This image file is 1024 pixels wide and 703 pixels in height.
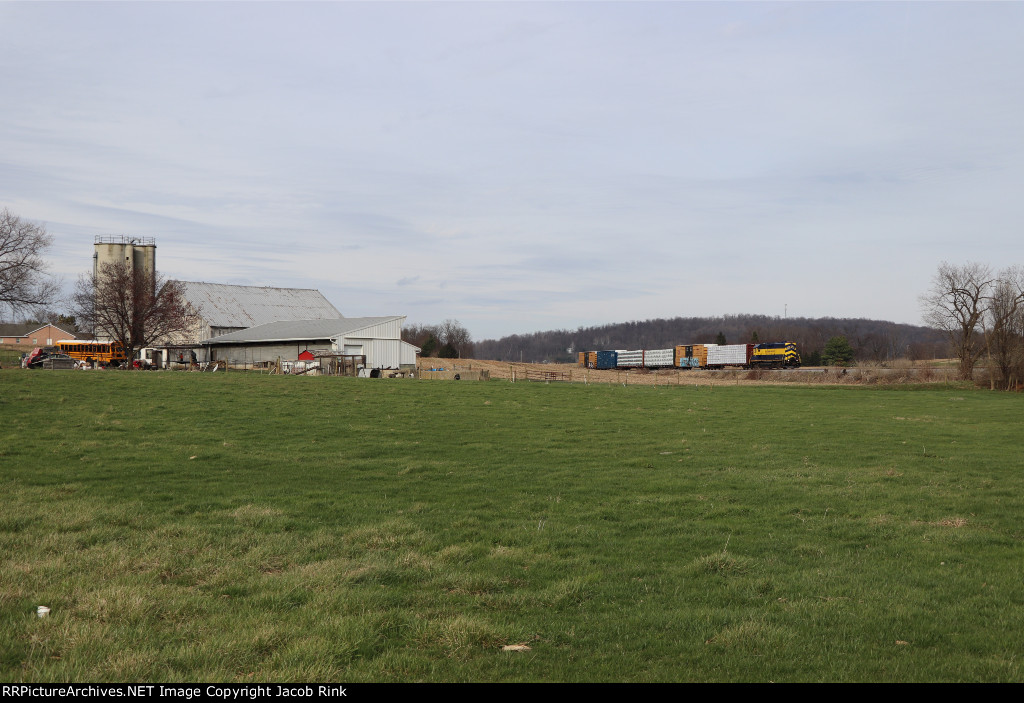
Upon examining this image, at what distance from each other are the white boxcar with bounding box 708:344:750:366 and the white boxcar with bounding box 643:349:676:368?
7392 mm

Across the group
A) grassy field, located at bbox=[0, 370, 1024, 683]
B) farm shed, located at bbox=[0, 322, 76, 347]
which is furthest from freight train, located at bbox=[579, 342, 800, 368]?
farm shed, located at bbox=[0, 322, 76, 347]

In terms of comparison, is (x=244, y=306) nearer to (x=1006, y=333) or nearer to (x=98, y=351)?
(x=98, y=351)

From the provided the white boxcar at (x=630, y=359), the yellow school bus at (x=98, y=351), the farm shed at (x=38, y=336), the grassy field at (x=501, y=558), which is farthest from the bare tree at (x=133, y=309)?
the farm shed at (x=38, y=336)

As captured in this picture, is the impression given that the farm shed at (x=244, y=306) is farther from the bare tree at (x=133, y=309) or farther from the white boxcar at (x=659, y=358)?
the white boxcar at (x=659, y=358)

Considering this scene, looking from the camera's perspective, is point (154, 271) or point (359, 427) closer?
point (359, 427)

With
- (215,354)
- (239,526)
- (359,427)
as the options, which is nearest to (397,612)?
(239,526)

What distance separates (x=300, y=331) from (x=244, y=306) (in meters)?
18.8

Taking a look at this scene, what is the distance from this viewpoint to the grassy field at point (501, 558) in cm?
551

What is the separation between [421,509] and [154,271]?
75612 millimetres

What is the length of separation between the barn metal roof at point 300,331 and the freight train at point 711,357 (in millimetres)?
53411

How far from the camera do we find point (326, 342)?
187 feet

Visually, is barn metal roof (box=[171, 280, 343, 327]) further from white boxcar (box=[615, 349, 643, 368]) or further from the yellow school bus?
white boxcar (box=[615, 349, 643, 368])

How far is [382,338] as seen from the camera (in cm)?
5872
